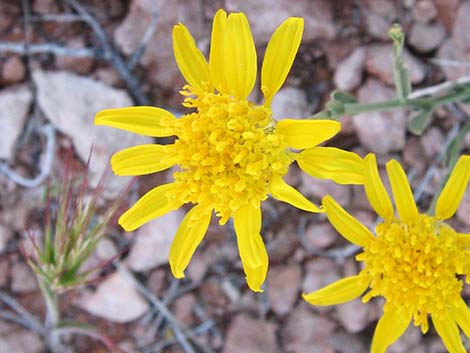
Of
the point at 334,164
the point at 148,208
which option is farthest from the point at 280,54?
the point at 148,208

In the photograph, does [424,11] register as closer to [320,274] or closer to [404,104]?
[404,104]

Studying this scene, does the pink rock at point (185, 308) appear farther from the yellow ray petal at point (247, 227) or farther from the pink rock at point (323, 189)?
the yellow ray petal at point (247, 227)

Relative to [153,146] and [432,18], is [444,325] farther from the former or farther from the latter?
[432,18]

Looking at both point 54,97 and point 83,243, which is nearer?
point 83,243

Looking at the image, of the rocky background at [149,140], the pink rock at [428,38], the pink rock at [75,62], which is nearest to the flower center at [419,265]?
the rocky background at [149,140]

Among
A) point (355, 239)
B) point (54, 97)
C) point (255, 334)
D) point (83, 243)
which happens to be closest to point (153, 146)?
point (83, 243)

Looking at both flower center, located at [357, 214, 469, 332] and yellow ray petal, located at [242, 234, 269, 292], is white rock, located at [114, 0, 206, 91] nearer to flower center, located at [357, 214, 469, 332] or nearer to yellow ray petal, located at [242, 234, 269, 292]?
yellow ray petal, located at [242, 234, 269, 292]
